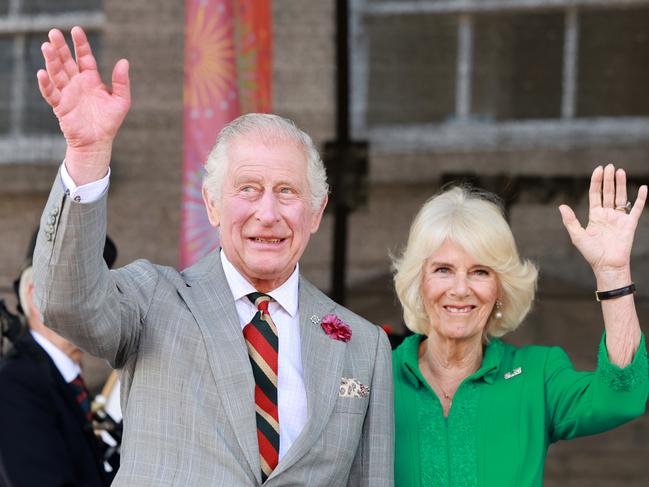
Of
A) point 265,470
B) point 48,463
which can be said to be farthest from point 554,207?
point 265,470

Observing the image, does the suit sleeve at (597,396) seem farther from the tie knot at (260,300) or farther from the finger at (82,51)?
the finger at (82,51)

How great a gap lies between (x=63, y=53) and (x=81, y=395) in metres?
1.77

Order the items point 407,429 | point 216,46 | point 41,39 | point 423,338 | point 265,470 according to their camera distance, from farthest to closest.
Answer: point 41,39, point 216,46, point 423,338, point 407,429, point 265,470

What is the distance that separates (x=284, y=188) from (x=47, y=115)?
10.5 feet

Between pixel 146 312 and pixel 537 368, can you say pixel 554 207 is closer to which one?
pixel 537 368

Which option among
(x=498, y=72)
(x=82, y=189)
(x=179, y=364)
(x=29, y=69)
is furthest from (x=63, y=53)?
(x=29, y=69)

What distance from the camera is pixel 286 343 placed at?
2.48 meters

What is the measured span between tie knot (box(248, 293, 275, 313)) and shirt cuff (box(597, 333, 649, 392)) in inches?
33.4

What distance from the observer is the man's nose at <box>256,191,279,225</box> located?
7.81 ft


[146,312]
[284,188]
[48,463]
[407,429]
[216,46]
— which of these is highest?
[216,46]

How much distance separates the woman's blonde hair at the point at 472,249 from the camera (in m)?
2.98

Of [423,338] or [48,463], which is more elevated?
[423,338]

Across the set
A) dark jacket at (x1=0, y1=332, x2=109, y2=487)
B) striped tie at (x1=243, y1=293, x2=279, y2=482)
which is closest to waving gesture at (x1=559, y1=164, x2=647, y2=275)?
striped tie at (x1=243, y1=293, x2=279, y2=482)

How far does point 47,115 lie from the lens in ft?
17.6
